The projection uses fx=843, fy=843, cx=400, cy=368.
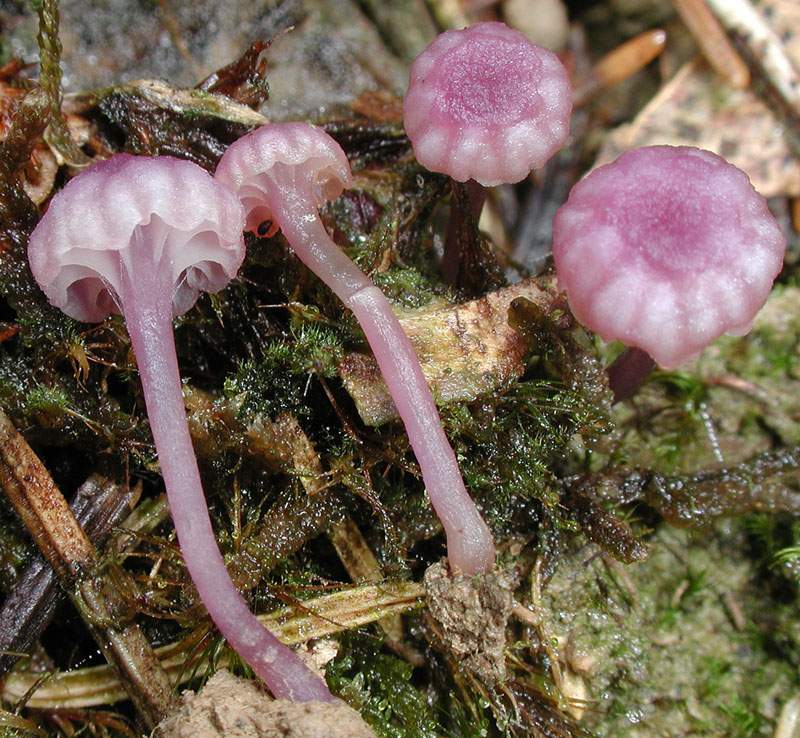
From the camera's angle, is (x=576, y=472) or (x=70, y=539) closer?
(x=70, y=539)

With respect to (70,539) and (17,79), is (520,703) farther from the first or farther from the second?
(17,79)

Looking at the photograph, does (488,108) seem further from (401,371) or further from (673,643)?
(673,643)

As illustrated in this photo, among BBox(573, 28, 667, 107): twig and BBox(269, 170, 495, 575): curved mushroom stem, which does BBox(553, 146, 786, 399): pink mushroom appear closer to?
BBox(269, 170, 495, 575): curved mushroom stem

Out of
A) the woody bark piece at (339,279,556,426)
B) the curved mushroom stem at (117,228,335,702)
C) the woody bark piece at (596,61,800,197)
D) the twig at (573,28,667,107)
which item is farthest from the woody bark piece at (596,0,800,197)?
the curved mushroom stem at (117,228,335,702)

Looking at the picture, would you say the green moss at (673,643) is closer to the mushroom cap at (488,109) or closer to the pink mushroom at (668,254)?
the pink mushroom at (668,254)

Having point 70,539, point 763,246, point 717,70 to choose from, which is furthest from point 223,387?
point 717,70

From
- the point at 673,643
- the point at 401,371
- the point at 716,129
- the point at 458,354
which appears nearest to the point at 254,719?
the point at 401,371
